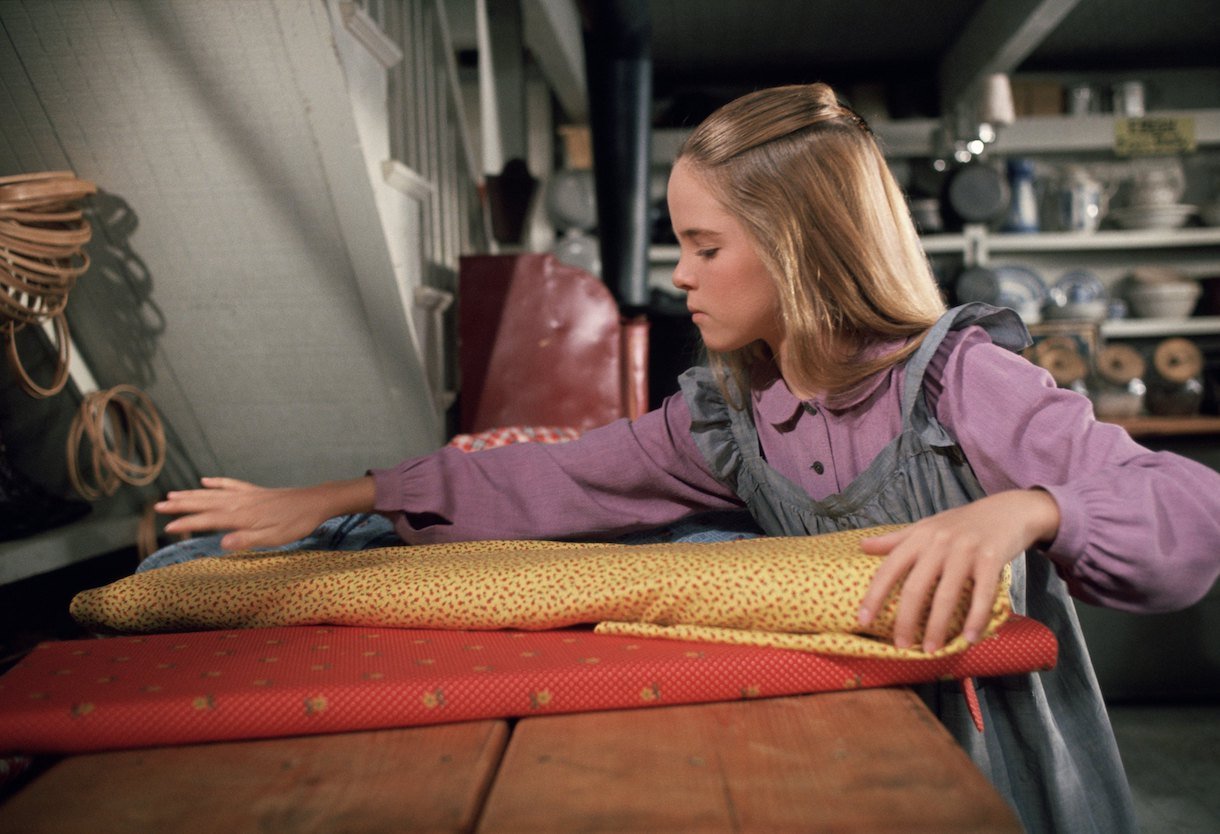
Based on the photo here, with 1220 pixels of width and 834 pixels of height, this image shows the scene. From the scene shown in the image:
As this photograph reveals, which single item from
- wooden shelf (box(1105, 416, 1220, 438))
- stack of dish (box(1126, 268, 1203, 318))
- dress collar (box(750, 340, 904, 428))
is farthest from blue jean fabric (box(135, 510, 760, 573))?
stack of dish (box(1126, 268, 1203, 318))

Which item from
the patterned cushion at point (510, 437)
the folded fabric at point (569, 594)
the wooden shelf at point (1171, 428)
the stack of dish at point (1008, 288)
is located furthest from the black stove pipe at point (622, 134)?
the folded fabric at point (569, 594)

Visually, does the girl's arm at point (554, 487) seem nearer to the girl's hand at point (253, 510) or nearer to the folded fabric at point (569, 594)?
the girl's hand at point (253, 510)

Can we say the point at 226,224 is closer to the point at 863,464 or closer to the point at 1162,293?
the point at 863,464

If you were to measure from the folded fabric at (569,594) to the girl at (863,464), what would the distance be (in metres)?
0.04

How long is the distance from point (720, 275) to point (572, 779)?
2.12 ft

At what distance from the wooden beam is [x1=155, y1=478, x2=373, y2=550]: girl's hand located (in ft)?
10.6

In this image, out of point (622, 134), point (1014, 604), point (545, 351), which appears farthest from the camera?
point (622, 134)

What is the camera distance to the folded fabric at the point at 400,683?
0.58 m

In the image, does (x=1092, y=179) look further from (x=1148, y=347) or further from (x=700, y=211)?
(x=700, y=211)

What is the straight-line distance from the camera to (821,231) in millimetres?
1011

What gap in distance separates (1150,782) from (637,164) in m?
2.14

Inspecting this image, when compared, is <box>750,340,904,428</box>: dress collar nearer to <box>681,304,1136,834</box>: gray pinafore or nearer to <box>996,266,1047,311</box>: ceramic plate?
<box>681,304,1136,834</box>: gray pinafore

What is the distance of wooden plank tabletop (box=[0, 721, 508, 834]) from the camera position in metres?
0.47

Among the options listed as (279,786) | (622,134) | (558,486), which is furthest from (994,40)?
(279,786)
